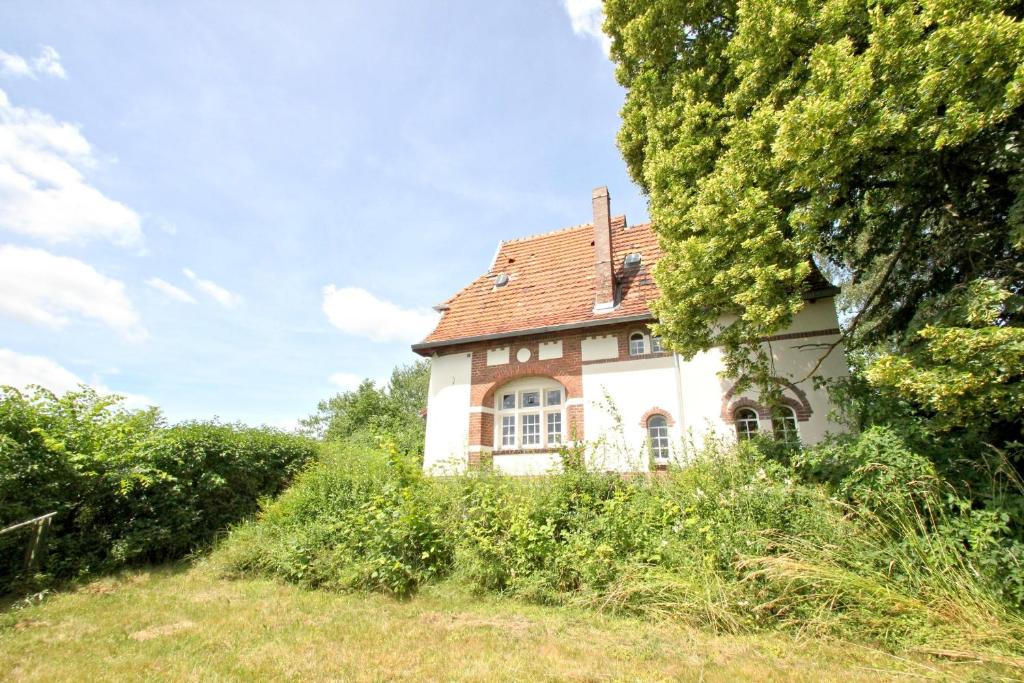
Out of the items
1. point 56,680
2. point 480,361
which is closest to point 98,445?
point 56,680

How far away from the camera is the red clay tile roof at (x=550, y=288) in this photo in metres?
13.2

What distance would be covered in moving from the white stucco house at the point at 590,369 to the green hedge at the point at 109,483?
441 centimetres

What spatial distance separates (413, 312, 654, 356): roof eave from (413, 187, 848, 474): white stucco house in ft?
0.10

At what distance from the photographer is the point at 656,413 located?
38.4ft

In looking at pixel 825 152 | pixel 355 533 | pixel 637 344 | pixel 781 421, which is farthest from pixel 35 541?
pixel 781 421

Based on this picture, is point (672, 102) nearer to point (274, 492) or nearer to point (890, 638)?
point (890, 638)

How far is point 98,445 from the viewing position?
25.9 feet

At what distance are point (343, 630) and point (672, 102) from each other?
948cm

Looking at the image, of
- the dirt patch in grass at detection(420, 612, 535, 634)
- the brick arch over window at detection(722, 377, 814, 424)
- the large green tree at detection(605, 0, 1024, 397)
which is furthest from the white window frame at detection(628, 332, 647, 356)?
the dirt patch in grass at detection(420, 612, 535, 634)

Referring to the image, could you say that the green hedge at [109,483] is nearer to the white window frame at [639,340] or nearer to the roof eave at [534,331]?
the roof eave at [534,331]

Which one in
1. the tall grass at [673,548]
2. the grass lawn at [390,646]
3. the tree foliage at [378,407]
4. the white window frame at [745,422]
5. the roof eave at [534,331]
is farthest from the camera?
the tree foliage at [378,407]

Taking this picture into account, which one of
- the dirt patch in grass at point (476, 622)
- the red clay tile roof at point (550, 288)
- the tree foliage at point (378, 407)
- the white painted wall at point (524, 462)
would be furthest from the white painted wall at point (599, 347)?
the tree foliage at point (378, 407)

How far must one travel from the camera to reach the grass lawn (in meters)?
3.99

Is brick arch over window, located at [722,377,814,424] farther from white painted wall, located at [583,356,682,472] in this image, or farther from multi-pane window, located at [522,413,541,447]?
multi-pane window, located at [522,413,541,447]
